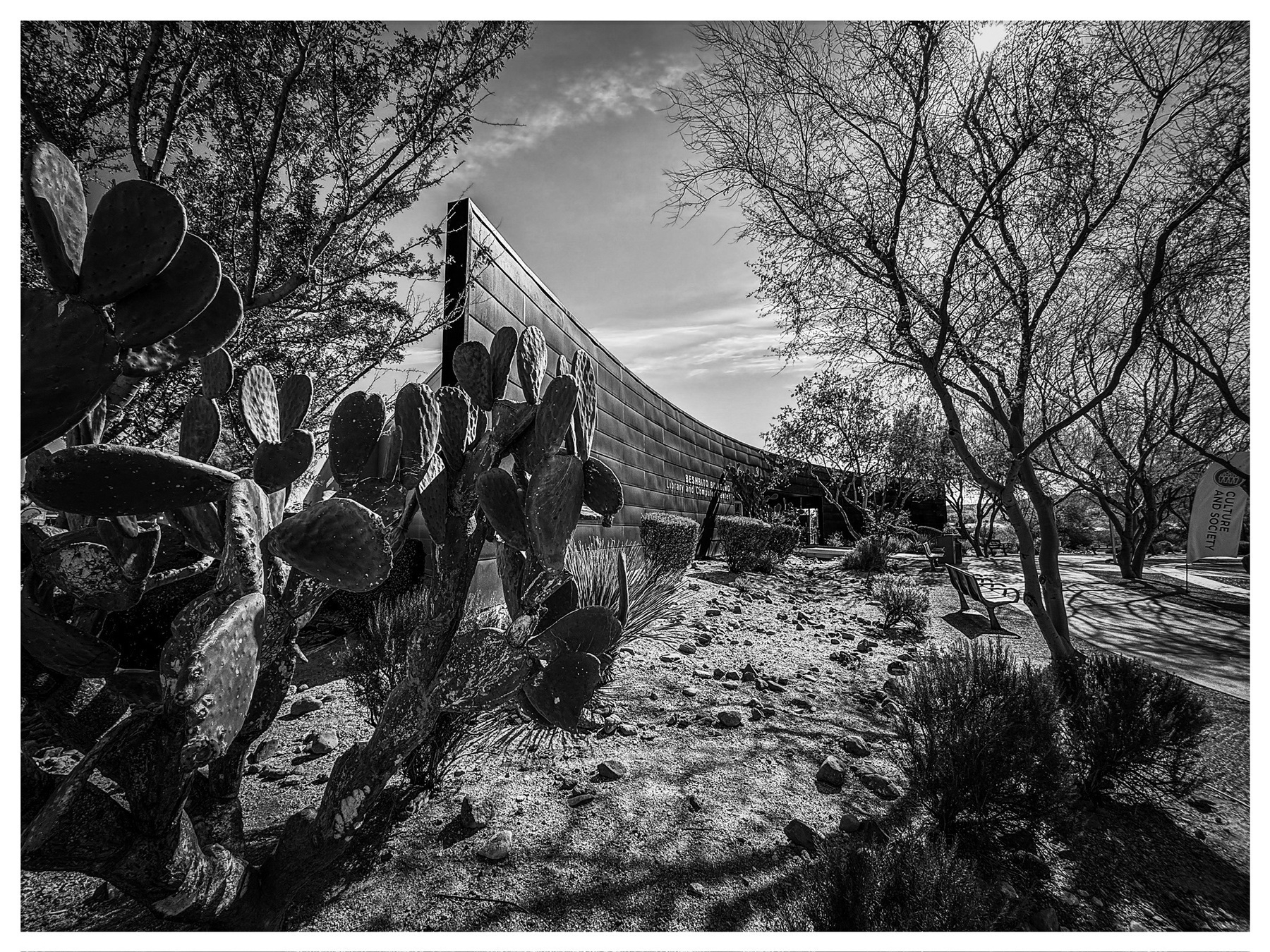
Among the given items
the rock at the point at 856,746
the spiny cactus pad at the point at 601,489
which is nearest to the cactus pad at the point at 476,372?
the spiny cactus pad at the point at 601,489

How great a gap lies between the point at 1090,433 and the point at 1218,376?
6.85 metres

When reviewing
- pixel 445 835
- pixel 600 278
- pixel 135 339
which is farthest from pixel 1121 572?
pixel 135 339

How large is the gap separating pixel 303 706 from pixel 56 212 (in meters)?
2.31

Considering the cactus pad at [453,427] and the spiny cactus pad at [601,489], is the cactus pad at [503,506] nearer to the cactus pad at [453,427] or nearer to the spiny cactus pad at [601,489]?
the cactus pad at [453,427]

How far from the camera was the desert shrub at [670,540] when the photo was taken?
7016 millimetres

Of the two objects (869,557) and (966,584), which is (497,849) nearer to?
(966,584)

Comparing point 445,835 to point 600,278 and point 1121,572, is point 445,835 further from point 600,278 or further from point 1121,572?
point 1121,572

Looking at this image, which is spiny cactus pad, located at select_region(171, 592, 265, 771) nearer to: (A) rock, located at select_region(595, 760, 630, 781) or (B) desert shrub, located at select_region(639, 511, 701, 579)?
(A) rock, located at select_region(595, 760, 630, 781)

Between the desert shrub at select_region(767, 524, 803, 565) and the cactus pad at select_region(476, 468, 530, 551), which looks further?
the desert shrub at select_region(767, 524, 803, 565)

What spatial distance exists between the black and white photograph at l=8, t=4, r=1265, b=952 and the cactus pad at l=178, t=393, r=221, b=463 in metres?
0.01

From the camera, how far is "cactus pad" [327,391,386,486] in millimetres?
1330

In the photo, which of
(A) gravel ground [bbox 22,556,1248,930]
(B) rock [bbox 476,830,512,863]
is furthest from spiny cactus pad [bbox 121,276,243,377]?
(B) rock [bbox 476,830,512,863]

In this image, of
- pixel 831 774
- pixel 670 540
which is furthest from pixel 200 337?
pixel 670 540

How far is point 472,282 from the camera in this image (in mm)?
4117
